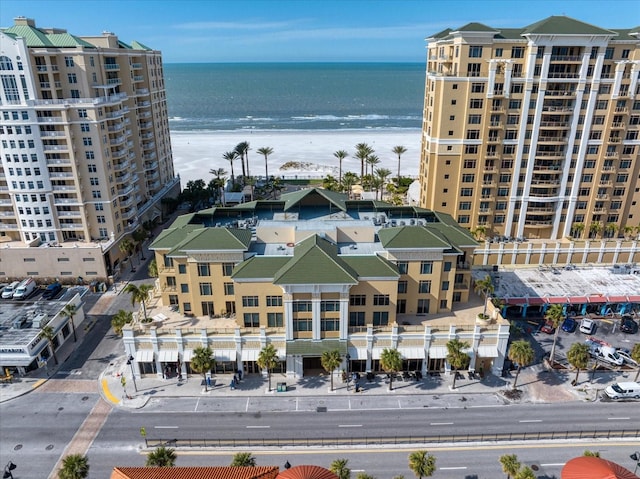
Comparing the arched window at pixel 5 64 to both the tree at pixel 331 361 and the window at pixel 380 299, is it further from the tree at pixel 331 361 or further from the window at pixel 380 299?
the window at pixel 380 299

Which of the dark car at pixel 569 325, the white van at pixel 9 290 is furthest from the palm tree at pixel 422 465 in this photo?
the white van at pixel 9 290

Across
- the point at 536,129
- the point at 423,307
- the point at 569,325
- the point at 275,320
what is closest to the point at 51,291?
the point at 275,320

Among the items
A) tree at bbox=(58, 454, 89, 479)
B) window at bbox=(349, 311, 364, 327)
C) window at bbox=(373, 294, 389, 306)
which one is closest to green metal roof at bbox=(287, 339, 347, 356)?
window at bbox=(349, 311, 364, 327)

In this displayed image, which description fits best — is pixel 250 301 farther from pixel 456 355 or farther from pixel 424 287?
pixel 456 355

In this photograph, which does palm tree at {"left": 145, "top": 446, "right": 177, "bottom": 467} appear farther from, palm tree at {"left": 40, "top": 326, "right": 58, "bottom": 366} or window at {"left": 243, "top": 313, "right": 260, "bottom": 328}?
palm tree at {"left": 40, "top": 326, "right": 58, "bottom": 366}

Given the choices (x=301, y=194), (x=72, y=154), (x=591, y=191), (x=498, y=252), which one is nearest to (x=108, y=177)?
(x=72, y=154)

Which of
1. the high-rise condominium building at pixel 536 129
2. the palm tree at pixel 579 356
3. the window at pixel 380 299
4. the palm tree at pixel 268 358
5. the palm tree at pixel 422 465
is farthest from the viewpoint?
the high-rise condominium building at pixel 536 129
